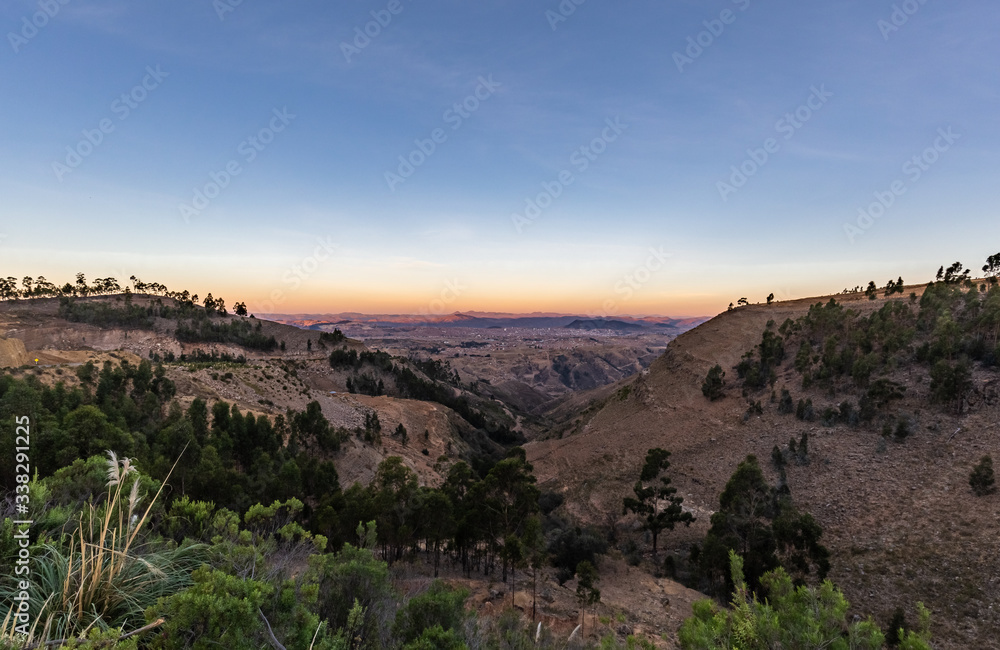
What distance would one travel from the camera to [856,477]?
26.1m

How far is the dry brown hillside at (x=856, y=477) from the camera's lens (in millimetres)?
17500

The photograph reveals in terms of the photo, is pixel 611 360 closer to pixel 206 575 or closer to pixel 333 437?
pixel 333 437

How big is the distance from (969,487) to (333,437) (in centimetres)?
3991

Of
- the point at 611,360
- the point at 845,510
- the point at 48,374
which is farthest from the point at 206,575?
the point at 611,360

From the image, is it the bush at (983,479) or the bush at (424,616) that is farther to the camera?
the bush at (983,479)

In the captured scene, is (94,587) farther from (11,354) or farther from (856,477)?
(11,354)

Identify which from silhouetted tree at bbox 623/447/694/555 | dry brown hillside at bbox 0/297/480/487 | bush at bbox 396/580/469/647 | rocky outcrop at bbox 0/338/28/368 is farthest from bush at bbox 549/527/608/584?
rocky outcrop at bbox 0/338/28/368

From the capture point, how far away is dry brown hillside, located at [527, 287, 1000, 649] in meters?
17.5

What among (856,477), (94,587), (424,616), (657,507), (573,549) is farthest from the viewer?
(657,507)

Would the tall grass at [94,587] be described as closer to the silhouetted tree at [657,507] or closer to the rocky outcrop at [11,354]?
the silhouetted tree at [657,507]

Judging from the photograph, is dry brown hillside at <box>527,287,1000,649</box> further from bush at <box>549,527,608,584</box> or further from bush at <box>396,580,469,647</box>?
bush at <box>396,580,469,647</box>

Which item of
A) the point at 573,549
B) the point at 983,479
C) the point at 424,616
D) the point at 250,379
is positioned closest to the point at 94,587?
the point at 424,616

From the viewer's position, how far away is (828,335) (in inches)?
1614

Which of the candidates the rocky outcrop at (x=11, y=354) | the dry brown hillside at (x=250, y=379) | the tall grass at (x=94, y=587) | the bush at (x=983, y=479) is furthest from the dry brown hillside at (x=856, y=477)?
the rocky outcrop at (x=11, y=354)
